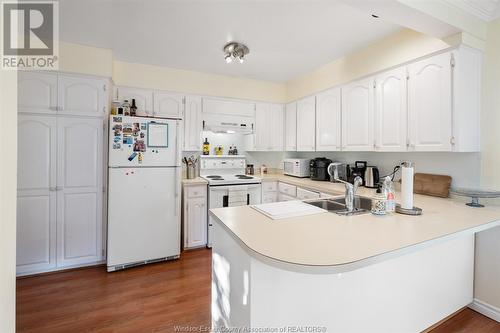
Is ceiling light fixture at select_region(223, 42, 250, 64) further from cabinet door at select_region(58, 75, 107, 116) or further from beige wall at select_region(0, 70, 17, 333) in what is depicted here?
beige wall at select_region(0, 70, 17, 333)

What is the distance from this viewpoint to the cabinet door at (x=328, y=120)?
10.0 feet

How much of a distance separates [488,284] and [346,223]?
161cm

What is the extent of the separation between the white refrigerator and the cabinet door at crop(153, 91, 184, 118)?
63 cm

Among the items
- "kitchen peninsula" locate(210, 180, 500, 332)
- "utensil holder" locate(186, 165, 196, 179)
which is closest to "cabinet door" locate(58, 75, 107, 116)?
"utensil holder" locate(186, 165, 196, 179)

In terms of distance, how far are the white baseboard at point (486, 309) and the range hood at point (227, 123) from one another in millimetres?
3188

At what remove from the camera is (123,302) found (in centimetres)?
205

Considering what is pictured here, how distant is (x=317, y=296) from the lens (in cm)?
126

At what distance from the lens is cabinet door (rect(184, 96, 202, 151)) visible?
3.46 meters

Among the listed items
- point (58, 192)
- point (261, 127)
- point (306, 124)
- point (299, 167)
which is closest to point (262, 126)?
point (261, 127)

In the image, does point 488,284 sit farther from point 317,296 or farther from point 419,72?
point 419,72

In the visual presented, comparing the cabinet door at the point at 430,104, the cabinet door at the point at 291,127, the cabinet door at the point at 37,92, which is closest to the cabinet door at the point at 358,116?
the cabinet door at the point at 430,104

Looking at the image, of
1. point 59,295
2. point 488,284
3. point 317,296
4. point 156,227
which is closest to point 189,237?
point 156,227

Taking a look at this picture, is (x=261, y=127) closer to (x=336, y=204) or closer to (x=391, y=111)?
(x=391, y=111)

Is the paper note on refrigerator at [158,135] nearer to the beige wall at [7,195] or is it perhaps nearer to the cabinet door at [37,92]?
the cabinet door at [37,92]
